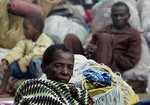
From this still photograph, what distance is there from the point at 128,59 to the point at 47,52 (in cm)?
288

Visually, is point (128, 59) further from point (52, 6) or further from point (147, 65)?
point (52, 6)

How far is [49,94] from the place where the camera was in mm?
3617

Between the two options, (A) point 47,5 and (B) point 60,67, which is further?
(A) point 47,5

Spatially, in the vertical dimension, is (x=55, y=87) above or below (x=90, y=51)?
above

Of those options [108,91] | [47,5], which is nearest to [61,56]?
[108,91]

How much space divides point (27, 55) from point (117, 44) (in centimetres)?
107

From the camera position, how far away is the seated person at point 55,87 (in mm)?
3623

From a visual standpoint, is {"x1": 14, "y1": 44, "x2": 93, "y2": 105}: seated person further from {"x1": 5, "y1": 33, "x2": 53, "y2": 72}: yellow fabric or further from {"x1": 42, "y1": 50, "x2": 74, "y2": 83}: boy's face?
{"x1": 5, "y1": 33, "x2": 53, "y2": 72}: yellow fabric

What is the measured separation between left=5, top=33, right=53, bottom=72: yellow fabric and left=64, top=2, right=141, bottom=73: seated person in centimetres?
29

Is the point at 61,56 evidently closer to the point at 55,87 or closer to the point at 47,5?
the point at 55,87

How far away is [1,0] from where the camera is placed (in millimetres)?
7152

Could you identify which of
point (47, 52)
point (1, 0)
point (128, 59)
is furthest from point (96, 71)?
point (1, 0)

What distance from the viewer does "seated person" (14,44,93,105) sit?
3.62 metres

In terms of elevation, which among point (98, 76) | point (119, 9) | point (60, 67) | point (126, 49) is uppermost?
point (119, 9)
